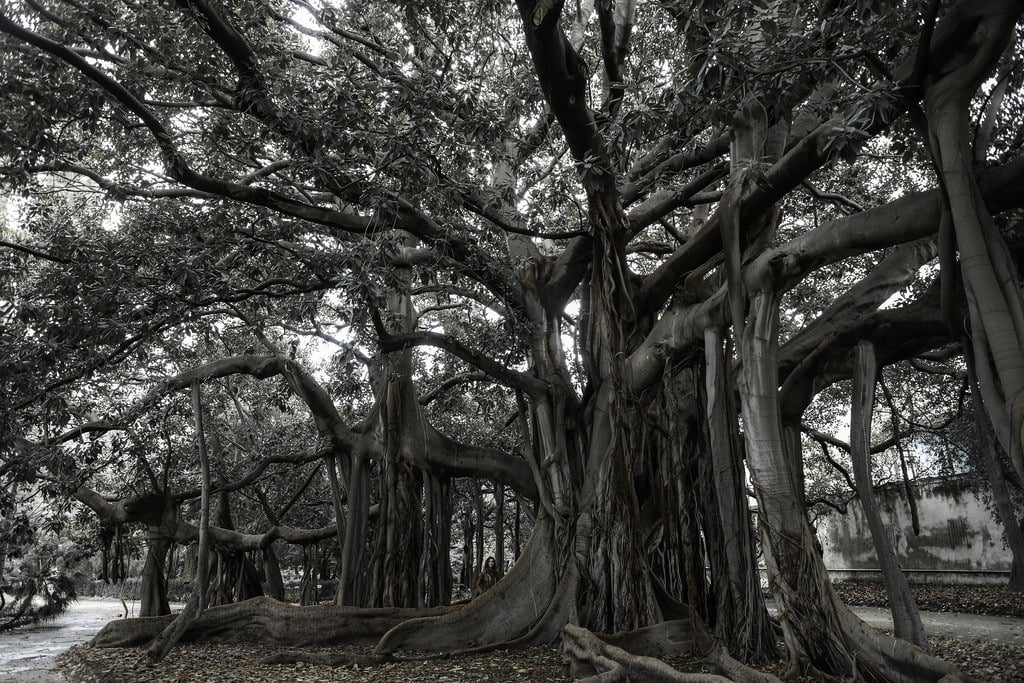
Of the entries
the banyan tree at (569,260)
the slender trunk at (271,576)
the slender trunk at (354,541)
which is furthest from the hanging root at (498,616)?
the slender trunk at (271,576)

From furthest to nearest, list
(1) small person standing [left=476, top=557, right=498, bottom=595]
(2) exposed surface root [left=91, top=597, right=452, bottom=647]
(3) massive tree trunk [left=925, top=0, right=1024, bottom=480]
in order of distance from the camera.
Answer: (1) small person standing [left=476, top=557, right=498, bottom=595], (2) exposed surface root [left=91, top=597, right=452, bottom=647], (3) massive tree trunk [left=925, top=0, right=1024, bottom=480]

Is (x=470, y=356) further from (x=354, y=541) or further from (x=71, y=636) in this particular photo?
(x=71, y=636)

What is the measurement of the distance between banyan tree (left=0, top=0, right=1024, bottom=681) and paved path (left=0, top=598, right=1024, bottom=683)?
3.94ft

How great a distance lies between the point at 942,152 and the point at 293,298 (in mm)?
7195

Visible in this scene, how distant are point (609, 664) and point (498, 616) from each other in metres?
2.21

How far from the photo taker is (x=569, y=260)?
7.79 metres

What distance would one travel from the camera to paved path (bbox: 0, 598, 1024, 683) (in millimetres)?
7117

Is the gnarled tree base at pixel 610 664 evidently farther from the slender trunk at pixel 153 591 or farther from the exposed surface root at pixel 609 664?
the slender trunk at pixel 153 591

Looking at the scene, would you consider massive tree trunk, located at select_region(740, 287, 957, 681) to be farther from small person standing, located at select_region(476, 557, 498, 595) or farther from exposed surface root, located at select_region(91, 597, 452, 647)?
small person standing, located at select_region(476, 557, 498, 595)

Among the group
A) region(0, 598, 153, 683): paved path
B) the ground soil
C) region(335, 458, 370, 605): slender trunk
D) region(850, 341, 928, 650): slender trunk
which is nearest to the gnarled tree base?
the ground soil

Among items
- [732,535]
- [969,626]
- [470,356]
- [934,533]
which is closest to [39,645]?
[470,356]

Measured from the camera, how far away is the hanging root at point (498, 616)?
6.39m

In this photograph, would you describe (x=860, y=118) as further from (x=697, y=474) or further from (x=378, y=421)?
(x=378, y=421)

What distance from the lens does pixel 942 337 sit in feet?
17.2
